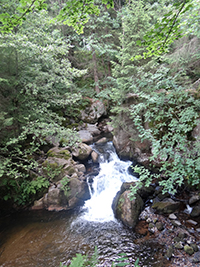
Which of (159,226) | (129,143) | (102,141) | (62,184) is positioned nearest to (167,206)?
(159,226)

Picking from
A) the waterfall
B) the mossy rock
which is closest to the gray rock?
the waterfall

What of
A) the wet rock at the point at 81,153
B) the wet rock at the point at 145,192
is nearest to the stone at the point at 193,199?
the wet rock at the point at 145,192

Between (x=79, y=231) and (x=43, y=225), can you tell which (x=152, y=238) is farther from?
(x=43, y=225)

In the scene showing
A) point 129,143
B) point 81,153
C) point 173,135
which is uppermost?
point 81,153

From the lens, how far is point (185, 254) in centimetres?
375

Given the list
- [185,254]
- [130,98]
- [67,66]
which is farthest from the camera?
[130,98]

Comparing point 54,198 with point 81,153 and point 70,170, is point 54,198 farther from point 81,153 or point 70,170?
point 81,153

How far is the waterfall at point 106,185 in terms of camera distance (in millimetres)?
5914

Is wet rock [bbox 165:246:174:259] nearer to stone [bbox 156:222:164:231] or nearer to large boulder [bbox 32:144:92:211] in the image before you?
stone [bbox 156:222:164:231]

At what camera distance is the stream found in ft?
13.5

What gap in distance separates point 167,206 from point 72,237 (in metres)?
3.44

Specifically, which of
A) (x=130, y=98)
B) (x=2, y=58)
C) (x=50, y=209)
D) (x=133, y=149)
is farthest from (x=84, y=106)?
(x=50, y=209)

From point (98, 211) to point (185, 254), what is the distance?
3248 mm

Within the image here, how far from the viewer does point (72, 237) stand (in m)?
4.86
